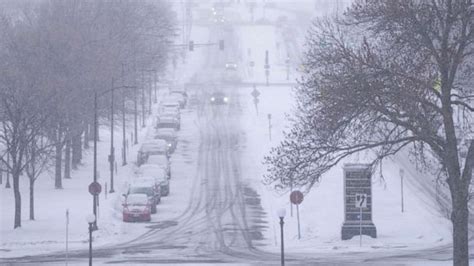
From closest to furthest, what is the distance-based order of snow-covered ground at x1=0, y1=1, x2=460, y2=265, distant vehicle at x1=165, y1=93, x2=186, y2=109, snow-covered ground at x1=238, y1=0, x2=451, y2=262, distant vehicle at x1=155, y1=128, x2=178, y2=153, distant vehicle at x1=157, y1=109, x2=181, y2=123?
snow-covered ground at x1=238, y1=0, x2=451, y2=262 → snow-covered ground at x1=0, y1=1, x2=460, y2=265 → distant vehicle at x1=155, y1=128, x2=178, y2=153 → distant vehicle at x1=157, y1=109, x2=181, y2=123 → distant vehicle at x1=165, y1=93, x2=186, y2=109

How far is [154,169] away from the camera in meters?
58.7

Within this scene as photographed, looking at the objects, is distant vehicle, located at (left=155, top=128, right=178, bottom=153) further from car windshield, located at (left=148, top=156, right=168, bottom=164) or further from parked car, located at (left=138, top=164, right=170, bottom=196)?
parked car, located at (left=138, top=164, right=170, bottom=196)

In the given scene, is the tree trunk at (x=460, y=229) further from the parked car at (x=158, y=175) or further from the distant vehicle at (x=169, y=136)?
the distant vehicle at (x=169, y=136)

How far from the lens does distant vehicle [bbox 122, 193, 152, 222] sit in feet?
163

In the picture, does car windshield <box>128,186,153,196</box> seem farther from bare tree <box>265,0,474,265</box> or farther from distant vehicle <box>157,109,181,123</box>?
distant vehicle <box>157,109,181,123</box>

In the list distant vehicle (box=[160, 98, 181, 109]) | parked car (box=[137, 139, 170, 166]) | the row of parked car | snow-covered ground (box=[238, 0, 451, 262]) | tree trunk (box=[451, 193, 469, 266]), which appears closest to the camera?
tree trunk (box=[451, 193, 469, 266])

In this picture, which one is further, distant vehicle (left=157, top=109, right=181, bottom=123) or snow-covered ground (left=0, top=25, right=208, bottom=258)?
distant vehicle (left=157, top=109, right=181, bottom=123)

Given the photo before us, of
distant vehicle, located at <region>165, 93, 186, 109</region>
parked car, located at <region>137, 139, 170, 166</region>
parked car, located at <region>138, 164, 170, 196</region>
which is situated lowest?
parked car, located at <region>138, 164, 170, 196</region>

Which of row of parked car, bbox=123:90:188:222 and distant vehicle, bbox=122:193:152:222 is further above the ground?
row of parked car, bbox=123:90:188:222

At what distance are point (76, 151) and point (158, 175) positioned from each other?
35.3 ft

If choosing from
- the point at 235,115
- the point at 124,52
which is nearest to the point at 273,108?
the point at 235,115

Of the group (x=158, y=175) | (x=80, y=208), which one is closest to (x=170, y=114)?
(x=158, y=175)

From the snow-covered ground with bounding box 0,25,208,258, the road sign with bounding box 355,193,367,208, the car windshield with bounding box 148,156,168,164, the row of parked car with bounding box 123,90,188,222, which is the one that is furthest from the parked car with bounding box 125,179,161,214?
the road sign with bounding box 355,193,367,208

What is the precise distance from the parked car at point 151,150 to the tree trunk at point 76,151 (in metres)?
3.68
